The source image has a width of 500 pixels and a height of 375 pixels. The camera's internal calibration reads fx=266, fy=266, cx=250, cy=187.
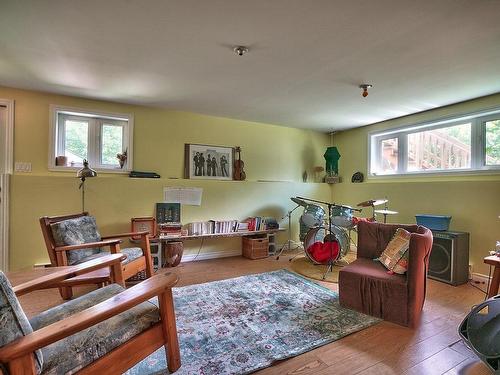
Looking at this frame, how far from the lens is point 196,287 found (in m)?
2.86

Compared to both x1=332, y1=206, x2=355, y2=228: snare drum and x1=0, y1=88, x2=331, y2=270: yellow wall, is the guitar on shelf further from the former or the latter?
x1=332, y1=206, x2=355, y2=228: snare drum

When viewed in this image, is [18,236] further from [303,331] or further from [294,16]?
[294,16]

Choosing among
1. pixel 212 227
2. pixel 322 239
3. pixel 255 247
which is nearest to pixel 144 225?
pixel 212 227

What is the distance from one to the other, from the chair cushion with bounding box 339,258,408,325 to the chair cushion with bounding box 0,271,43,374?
2156mm

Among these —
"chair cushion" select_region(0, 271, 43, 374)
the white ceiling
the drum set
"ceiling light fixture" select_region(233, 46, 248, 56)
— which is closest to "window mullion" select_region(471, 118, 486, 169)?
the white ceiling

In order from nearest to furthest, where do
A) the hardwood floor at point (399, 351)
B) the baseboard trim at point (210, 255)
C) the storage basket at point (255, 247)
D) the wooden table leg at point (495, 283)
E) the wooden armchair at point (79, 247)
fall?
the hardwood floor at point (399, 351), the wooden table leg at point (495, 283), the wooden armchair at point (79, 247), the baseboard trim at point (210, 255), the storage basket at point (255, 247)

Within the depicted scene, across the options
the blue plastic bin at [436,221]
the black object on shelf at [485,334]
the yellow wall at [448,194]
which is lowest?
the black object on shelf at [485,334]

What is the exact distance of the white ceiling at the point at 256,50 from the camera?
1.67 meters

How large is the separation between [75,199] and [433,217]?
175 inches

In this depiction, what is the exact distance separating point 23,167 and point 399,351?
4105 millimetres

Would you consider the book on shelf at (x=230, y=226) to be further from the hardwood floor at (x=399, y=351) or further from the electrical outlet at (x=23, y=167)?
the electrical outlet at (x=23, y=167)

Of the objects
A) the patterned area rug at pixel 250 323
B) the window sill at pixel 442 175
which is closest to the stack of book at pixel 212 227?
the patterned area rug at pixel 250 323

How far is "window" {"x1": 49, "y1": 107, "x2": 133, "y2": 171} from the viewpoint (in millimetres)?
3328

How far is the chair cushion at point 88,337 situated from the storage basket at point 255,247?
2685mm
